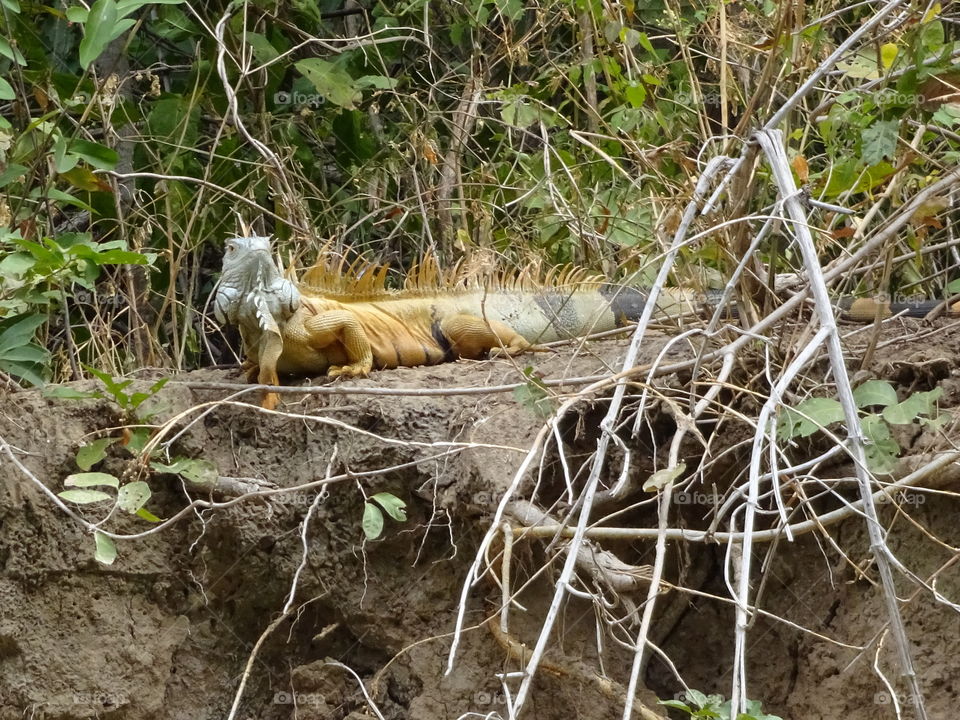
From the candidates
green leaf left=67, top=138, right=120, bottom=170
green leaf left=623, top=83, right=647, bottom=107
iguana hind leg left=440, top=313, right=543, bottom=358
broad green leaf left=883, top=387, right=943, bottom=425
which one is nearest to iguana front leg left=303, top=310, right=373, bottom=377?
iguana hind leg left=440, top=313, right=543, bottom=358

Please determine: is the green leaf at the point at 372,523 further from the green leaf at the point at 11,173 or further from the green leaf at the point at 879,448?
the green leaf at the point at 11,173

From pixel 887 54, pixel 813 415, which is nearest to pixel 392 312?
pixel 887 54

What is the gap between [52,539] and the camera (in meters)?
4.44

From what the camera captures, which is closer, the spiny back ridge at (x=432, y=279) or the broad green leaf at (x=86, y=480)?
the broad green leaf at (x=86, y=480)

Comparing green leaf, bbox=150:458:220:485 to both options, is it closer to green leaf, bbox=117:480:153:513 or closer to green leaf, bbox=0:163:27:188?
green leaf, bbox=117:480:153:513

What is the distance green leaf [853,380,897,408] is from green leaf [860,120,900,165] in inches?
24.3

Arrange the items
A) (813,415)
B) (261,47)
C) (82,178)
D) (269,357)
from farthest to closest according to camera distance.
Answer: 1. (261,47)
2. (82,178)
3. (269,357)
4. (813,415)

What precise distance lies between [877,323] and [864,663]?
1148 millimetres

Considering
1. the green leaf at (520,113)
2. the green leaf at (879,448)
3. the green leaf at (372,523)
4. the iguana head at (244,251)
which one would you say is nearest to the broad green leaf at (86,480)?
the green leaf at (372,523)

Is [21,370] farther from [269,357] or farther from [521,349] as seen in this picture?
[521,349]

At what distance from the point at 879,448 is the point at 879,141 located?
0.87m

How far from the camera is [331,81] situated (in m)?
6.34

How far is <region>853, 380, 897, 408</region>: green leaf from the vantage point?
3.50m

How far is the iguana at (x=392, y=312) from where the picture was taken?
5.02 m
